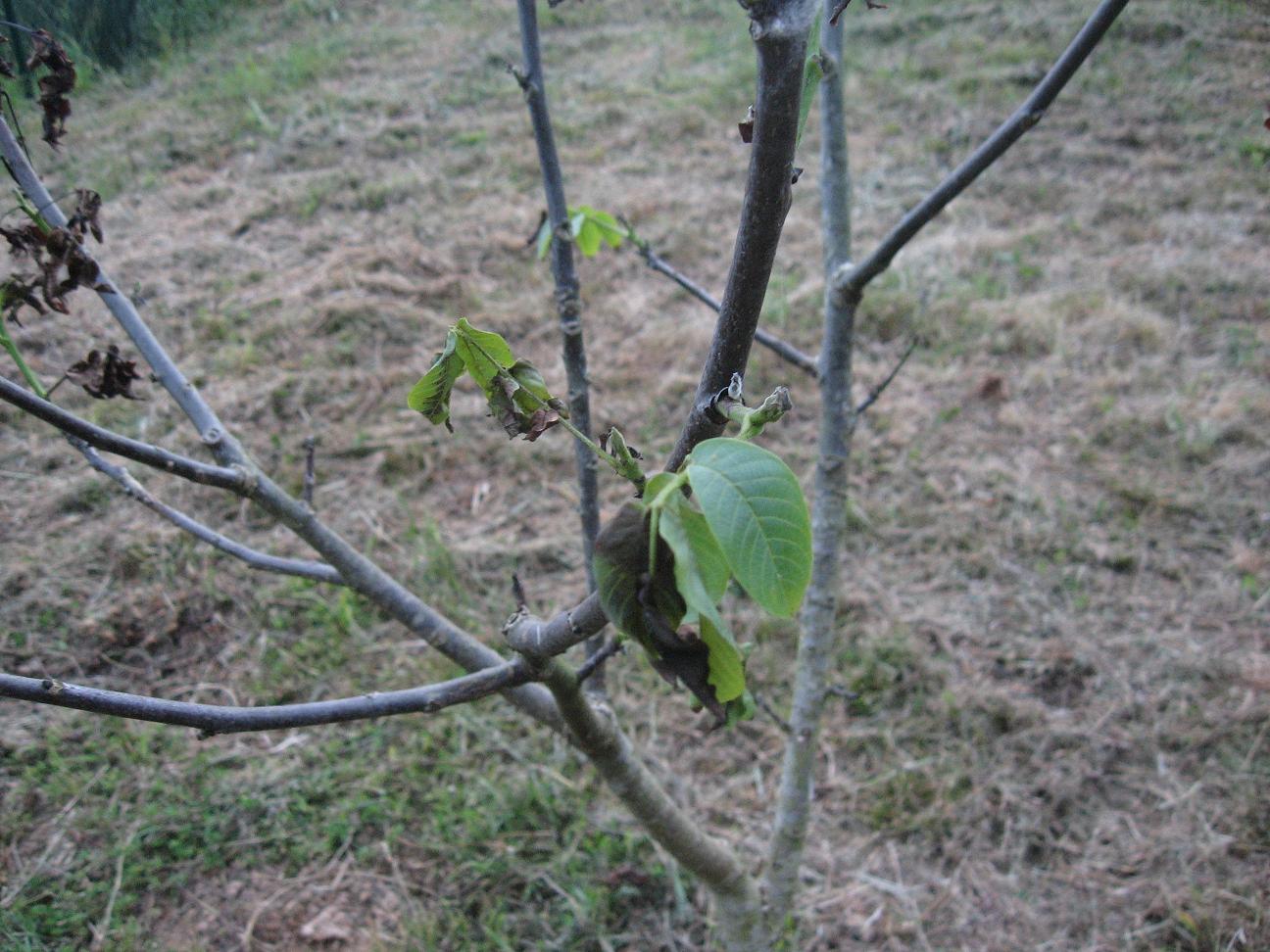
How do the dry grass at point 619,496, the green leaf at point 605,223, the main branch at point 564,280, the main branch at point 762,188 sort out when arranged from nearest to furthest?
1. the main branch at point 762,188
2. the main branch at point 564,280
3. the green leaf at point 605,223
4. the dry grass at point 619,496

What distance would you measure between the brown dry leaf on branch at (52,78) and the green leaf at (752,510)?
3.25 ft

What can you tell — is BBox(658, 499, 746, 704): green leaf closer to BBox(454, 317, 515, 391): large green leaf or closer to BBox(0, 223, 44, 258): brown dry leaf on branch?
BBox(454, 317, 515, 391): large green leaf

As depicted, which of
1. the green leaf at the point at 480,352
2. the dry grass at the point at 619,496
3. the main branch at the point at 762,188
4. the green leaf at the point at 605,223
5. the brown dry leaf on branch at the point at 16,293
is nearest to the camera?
the main branch at the point at 762,188

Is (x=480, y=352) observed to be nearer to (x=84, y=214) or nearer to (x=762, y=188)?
(x=762, y=188)

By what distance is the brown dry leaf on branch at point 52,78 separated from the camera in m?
0.96

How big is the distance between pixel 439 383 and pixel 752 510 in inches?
11.0

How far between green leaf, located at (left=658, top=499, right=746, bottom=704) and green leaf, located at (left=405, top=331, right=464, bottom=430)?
21 centimetres

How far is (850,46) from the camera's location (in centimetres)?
564

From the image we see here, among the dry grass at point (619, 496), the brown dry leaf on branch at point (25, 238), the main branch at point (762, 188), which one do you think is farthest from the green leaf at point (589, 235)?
the dry grass at point (619, 496)

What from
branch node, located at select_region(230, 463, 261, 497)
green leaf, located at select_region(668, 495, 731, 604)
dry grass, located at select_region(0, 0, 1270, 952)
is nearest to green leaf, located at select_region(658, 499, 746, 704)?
green leaf, located at select_region(668, 495, 731, 604)

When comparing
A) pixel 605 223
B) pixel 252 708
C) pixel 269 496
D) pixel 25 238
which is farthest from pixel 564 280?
pixel 252 708

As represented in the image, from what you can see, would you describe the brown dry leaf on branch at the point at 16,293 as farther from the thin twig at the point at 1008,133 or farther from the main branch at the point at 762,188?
the thin twig at the point at 1008,133

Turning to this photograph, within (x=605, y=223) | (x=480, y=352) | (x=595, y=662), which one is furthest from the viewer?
(x=605, y=223)

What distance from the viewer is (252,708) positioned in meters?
0.66
